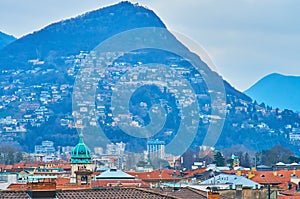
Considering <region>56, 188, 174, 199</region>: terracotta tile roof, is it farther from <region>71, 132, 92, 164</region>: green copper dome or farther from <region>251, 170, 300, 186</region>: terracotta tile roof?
<region>71, 132, 92, 164</region>: green copper dome

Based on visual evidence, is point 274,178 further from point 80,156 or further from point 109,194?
point 109,194

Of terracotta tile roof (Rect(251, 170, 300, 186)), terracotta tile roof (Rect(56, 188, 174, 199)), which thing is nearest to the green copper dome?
terracotta tile roof (Rect(251, 170, 300, 186))

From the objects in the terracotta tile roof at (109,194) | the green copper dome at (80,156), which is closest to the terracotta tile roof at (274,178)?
the green copper dome at (80,156)

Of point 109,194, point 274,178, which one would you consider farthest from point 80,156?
point 109,194

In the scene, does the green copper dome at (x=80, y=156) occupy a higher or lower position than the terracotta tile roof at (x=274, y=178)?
higher

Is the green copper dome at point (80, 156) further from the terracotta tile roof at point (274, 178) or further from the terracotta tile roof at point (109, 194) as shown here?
the terracotta tile roof at point (109, 194)

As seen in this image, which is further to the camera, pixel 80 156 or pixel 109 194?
pixel 80 156

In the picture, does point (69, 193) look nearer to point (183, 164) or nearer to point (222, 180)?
point (222, 180)

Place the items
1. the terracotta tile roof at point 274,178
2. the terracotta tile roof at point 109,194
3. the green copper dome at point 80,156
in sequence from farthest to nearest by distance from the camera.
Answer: the green copper dome at point 80,156
the terracotta tile roof at point 274,178
the terracotta tile roof at point 109,194

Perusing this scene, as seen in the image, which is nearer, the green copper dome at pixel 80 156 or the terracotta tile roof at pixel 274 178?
the terracotta tile roof at pixel 274 178

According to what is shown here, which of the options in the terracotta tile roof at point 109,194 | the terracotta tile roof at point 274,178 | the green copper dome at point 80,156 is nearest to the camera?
the terracotta tile roof at point 109,194

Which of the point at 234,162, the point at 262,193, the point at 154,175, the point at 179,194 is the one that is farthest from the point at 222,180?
the point at 234,162
